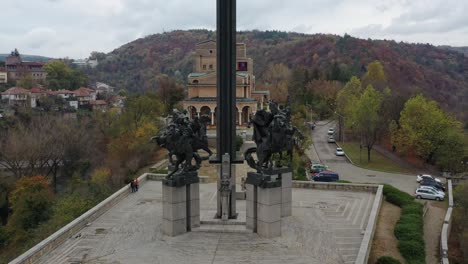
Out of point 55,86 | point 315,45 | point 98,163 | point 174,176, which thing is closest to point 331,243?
point 174,176

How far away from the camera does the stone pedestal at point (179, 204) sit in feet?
60.3

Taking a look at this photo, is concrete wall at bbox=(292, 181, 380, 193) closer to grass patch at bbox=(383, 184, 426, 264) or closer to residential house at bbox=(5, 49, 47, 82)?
grass patch at bbox=(383, 184, 426, 264)

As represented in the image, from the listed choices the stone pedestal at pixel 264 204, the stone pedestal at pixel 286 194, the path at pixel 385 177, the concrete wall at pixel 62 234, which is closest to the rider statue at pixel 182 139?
the stone pedestal at pixel 264 204

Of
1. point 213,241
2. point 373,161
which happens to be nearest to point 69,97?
point 373,161

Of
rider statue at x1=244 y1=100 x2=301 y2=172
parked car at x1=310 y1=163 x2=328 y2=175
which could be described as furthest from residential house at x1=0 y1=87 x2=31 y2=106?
rider statue at x1=244 y1=100 x2=301 y2=172

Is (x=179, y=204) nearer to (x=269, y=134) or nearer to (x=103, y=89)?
(x=269, y=134)

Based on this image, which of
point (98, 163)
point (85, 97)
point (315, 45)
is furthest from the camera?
point (315, 45)

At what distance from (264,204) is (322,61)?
93.8 metres

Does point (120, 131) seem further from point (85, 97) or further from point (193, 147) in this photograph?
point (85, 97)

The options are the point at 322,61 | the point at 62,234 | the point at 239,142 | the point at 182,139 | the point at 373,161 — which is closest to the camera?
the point at 62,234

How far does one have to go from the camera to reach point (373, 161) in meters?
43.7

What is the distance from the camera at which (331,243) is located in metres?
18.0

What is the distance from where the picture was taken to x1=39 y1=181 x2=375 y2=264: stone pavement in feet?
53.8

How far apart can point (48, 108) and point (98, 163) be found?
2643 cm
